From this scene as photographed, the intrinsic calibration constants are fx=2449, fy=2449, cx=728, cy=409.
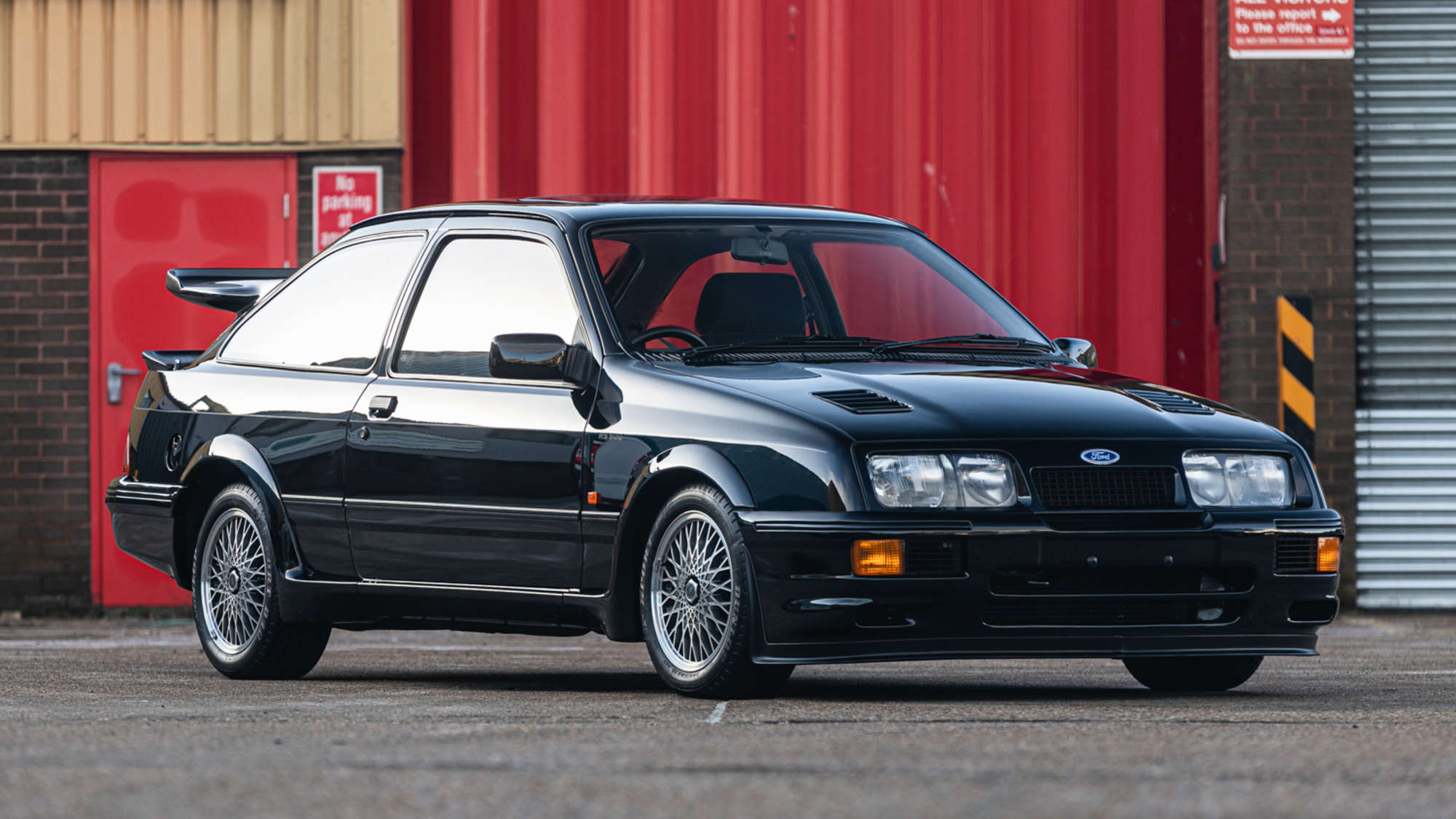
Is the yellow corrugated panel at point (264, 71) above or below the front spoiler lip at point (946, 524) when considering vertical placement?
above

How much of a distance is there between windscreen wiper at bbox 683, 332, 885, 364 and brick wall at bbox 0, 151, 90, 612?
7519mm

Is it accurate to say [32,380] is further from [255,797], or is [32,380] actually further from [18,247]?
[255,797]

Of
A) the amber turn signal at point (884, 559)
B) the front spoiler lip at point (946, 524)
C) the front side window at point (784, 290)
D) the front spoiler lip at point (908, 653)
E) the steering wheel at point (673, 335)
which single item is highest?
the front side window at point (784, 290)

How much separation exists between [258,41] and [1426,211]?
6.70m

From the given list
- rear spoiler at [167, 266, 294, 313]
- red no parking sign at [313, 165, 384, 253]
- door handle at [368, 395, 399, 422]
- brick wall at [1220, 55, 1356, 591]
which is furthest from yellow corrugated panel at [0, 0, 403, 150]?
door handle at [368, 395, 399, 422]

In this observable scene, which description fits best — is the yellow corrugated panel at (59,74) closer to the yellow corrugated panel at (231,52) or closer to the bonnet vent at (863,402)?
the yellow corrugated panel at (231,52)

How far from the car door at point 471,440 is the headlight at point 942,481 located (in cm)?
111

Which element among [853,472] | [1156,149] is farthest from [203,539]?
[1156,149]

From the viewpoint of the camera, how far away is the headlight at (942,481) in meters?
6.49

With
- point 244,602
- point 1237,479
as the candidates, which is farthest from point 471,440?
point 1237,479

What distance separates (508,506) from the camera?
7414 millimetres

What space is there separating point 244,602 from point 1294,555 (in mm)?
3624

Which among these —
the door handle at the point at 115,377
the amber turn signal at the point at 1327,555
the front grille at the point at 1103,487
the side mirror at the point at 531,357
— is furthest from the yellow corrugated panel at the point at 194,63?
the amber turn signal at the point at 1327,555

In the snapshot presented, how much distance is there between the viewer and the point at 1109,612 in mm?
6684
